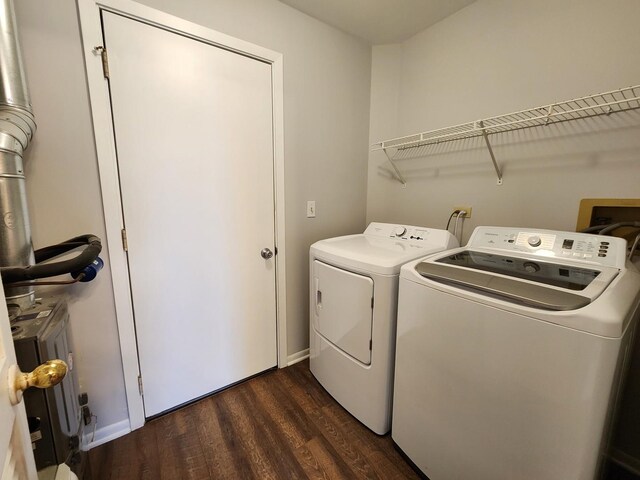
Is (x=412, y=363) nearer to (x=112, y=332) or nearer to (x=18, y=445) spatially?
(x=18, y=445)

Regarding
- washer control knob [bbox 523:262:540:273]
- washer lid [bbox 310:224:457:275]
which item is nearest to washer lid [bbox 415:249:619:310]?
washer control knob [bbox 523:262:540:273]

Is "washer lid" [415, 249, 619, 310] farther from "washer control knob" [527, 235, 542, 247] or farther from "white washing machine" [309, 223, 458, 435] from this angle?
"white washing machine" [309, 223, 458, 435]

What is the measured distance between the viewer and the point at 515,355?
2.81ft

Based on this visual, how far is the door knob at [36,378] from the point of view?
1.50 feet

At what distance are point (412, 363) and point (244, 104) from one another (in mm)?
1672

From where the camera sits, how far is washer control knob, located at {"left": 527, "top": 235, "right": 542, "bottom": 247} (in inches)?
49.5

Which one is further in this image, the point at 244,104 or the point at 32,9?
the point at 244,104

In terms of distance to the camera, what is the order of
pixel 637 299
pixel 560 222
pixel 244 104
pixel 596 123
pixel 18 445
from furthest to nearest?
pixel 244 104
pixel 560 222
pixel 596 123
pixel 637 299
pixel 18 445

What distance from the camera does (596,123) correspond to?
1.29 metres

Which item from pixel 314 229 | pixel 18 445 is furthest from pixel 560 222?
pixel 18 445

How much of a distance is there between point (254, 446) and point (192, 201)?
1352mm

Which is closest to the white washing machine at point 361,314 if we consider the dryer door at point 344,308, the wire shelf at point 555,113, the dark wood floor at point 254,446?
the dryer door at point 344,308

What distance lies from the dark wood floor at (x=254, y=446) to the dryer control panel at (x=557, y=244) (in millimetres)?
1072

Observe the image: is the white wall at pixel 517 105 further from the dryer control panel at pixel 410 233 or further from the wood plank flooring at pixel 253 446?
the wood plank flooring at pixel 253 446
